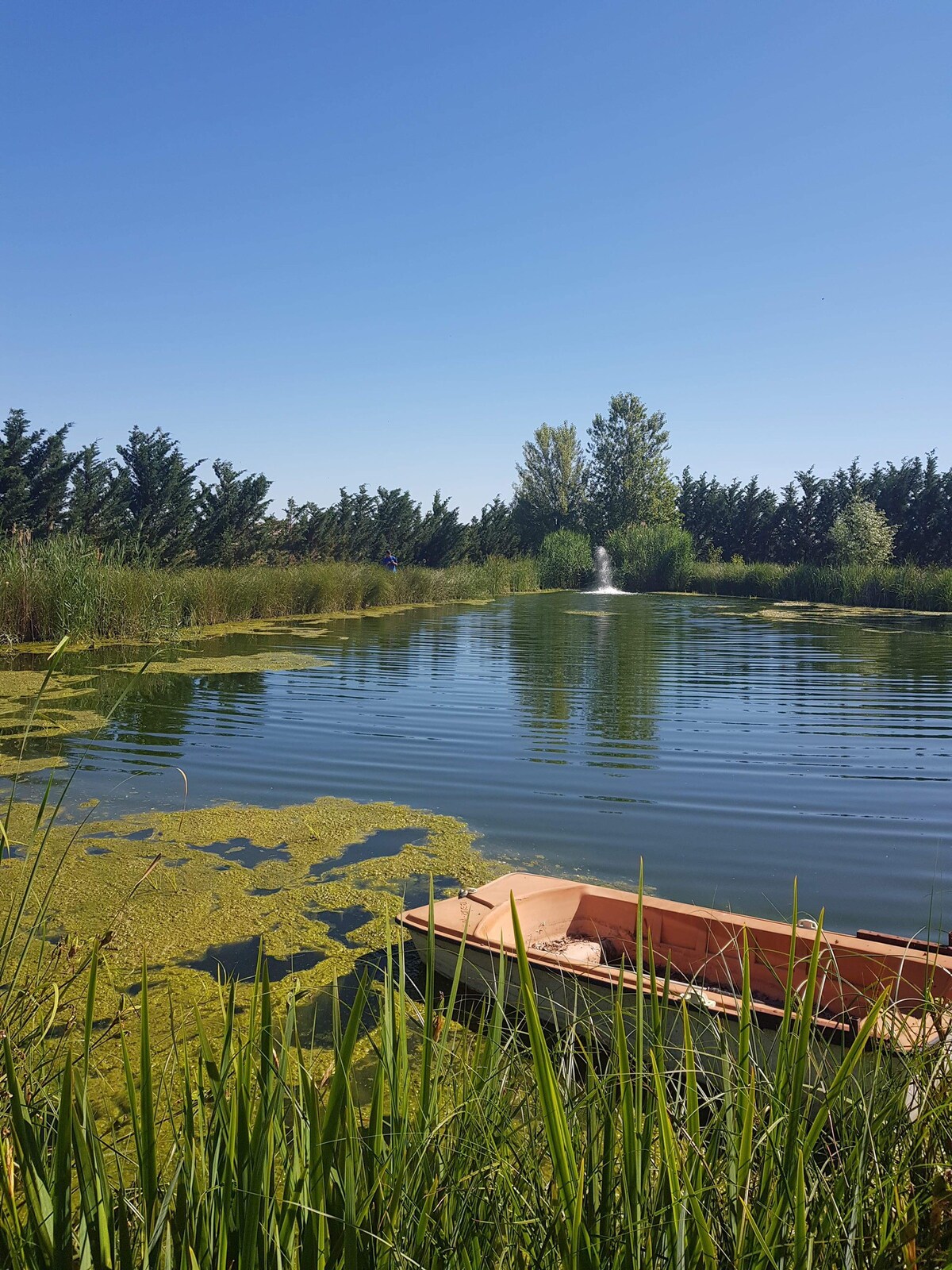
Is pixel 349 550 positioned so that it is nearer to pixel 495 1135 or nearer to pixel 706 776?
pixel 706 776

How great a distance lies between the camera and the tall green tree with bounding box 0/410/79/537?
1884cm

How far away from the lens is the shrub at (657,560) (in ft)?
134

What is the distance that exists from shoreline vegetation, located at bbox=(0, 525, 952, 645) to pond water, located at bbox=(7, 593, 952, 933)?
45.8 inches

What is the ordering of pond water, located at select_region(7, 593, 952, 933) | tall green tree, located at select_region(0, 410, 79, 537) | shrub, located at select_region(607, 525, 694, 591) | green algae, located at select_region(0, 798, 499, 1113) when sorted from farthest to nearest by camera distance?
shrub, located at select_region(607, 525, 694, 591), tall green tree, located at select_region(0, 410, 79, 537), pond water, located at select_region(7, 593, 952, 933), green algae, located at select_region(0, 798, 499, 1113)

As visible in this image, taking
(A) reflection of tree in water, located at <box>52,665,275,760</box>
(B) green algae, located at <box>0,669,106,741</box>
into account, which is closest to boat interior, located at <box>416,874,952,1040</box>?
(A) reflection of tree in water, located at <box>52,665,275,760</box>

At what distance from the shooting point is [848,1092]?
7.03 ft

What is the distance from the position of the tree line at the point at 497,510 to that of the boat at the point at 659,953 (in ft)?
47.4

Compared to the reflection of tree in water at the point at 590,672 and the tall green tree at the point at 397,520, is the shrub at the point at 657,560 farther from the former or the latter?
the reflection of tree in water at the point at 590,672

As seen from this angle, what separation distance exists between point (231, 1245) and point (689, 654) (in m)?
15.1

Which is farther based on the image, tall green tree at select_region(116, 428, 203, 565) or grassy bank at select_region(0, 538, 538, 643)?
tall green tree at select_region(116, 428, 203, 565)

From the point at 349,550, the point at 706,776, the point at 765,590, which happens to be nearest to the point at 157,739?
the point at 706,776

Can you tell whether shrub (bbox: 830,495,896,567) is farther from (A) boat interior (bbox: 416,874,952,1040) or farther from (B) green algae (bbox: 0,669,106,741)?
(A) boat interior (bbox: 416,874,952,1040)

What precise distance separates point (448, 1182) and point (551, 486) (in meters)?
54.7

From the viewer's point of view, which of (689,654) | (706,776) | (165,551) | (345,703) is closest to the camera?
(706,776)
